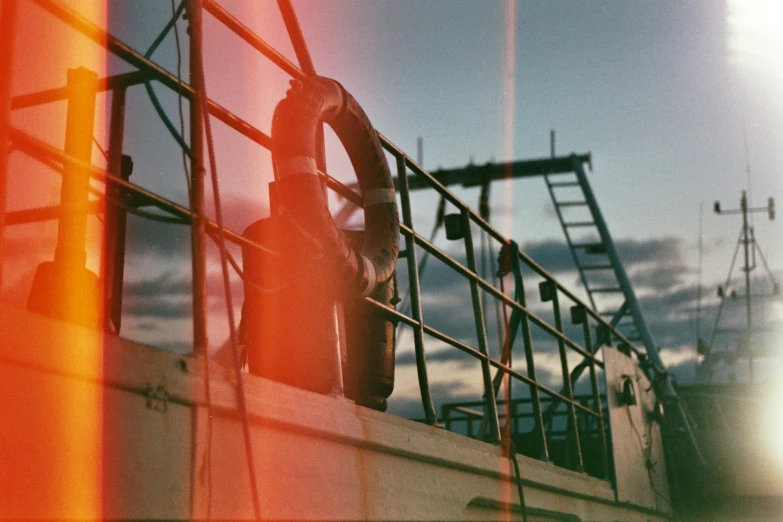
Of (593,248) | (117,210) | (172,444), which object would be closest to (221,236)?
(172,444)

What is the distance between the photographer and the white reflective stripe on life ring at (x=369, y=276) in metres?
4.12

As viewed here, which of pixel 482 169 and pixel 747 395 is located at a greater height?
pixel 482 169

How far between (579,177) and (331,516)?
14.3 metres

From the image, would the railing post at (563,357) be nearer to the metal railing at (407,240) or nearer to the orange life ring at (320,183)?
the metal railing at (407,240)

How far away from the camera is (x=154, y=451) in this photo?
2.62m

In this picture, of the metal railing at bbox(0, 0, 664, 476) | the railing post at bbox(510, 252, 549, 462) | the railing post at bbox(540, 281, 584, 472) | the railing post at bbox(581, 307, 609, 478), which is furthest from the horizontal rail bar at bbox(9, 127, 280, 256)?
the railing post at bbox(581, 307, 609, 478)

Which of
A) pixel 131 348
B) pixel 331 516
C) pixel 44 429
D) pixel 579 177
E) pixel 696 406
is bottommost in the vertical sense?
pixel 331 516

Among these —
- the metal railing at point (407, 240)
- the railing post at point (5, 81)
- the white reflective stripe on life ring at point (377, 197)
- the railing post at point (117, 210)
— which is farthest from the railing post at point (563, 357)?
the railing post at point (5, 81)

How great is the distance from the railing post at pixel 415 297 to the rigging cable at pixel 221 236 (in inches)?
73.8

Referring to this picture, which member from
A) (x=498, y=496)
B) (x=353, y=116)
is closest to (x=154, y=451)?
(x=353, y=116)

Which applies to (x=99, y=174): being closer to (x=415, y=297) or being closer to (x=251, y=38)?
(x=251, y=38)

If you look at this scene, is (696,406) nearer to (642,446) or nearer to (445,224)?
(642,446)

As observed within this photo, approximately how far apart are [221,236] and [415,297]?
7.00ft

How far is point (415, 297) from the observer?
5.06 meters
